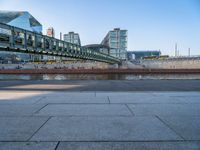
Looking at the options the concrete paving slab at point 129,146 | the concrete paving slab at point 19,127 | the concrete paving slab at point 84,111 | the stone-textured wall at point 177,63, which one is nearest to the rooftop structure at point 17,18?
the stone-textured wall at point 177,63

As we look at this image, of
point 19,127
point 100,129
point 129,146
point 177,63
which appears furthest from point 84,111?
point 177,63

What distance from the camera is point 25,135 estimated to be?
3.39 metres

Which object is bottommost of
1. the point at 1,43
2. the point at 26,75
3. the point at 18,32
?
the point at 26,75

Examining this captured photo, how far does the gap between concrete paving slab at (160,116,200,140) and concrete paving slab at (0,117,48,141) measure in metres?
3.29

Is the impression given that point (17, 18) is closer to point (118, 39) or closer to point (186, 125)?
point (118, 39)

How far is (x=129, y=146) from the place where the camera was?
2896 mm

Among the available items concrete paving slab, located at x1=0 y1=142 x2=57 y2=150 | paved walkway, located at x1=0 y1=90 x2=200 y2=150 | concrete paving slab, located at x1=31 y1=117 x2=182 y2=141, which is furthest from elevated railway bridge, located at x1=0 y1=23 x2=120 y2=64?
concrete paving slab, located at x1=0 y1=142 x2=57 y2=150

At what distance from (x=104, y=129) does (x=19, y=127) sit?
205 cm

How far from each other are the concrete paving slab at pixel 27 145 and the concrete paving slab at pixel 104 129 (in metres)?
0.20

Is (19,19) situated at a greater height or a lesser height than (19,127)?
greater

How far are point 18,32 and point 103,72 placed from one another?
50.2 feet

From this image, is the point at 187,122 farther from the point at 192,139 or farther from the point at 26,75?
the point at 26,75

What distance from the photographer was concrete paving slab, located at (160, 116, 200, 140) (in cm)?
337

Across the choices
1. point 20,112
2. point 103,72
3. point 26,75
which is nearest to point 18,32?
point 26,75
